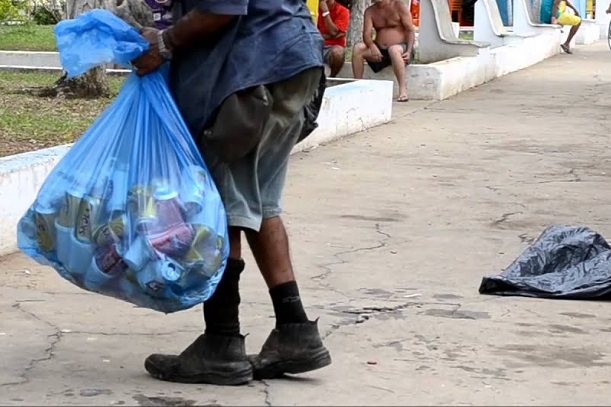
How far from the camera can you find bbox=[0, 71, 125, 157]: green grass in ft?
29.0

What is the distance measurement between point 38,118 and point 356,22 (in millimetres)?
9619

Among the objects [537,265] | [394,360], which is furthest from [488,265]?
[394,360]

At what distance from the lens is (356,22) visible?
19.1m

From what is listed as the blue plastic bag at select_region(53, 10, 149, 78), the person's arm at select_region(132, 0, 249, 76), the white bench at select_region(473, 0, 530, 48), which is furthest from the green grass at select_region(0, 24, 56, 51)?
the person's arm at select_region(132, 0, 249, 76)

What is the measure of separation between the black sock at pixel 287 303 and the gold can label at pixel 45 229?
77 centimetres

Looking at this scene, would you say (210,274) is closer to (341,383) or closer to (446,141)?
(341,383)

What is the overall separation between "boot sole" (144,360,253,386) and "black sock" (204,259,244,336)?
0.43 ft

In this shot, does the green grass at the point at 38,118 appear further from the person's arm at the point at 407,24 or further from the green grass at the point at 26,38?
the green grass at the point at 26,38

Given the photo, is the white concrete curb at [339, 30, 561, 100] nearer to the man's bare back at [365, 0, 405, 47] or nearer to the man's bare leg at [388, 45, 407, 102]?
the man's bare leg at [388, 45, 407, 102]

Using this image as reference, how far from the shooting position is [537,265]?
6453mm

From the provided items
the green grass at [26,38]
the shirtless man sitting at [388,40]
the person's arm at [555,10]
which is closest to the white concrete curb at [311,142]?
the shirtless man sitting at [388,40]

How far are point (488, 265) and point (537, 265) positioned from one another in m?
0.33

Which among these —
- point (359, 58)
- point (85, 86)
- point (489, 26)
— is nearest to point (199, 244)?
point (85, 86)

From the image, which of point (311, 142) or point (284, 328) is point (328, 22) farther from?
point (284, 328)
